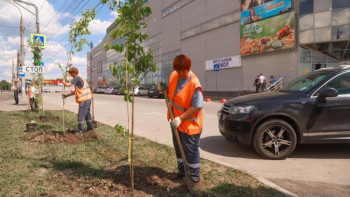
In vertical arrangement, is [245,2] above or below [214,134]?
above

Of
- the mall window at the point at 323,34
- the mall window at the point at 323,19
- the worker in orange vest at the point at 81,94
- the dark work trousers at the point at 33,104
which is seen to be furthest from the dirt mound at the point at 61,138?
the mall window at the point at 323,19

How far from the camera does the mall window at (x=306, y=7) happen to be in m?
19.8

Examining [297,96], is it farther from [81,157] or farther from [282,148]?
[81,157]

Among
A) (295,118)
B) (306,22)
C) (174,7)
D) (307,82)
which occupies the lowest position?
(295,118)

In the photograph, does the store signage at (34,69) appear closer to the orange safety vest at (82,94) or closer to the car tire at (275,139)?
the orange safety vest at (82,94)

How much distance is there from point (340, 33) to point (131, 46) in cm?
2042

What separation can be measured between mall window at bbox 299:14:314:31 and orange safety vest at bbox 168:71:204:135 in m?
19.9

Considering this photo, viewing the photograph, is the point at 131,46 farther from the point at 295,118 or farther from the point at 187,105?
the point at 295,118

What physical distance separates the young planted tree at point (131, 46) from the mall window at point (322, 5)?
66.2 ft

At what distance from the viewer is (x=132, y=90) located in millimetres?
3285

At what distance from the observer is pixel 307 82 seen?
5.42 m

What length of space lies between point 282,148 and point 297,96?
1.01 metres

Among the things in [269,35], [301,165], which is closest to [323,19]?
[269,35]


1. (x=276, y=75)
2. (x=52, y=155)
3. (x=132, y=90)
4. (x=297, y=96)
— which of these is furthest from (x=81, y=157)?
(x=276, y=75)
